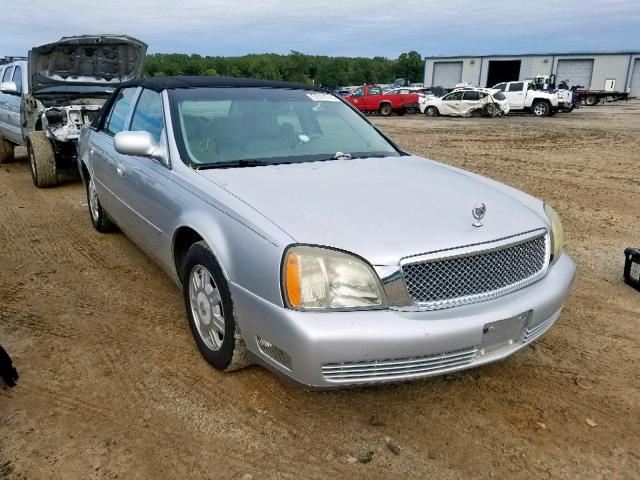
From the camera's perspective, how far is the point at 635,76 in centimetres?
5184

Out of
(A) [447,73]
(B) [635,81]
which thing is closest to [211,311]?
(B) [635,81]

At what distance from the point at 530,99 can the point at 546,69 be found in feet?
111

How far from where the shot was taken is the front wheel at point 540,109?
83.4 feet

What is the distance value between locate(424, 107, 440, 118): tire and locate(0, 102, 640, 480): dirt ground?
23184 millimetres

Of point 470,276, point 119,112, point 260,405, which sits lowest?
point 260,405

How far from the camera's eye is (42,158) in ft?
24.7

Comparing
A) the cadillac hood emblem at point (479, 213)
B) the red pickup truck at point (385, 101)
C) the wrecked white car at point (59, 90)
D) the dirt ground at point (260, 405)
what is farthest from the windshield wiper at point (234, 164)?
the red pickup truck at point (385, 101)

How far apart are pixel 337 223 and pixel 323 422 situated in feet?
3.16

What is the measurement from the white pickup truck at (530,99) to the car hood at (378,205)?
970 inches

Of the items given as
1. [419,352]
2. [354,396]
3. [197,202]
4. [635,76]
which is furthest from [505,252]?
[635,76]

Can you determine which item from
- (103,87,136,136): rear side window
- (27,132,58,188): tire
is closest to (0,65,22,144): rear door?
(27,132,58,188): tire

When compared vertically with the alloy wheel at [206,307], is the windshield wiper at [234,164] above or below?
above

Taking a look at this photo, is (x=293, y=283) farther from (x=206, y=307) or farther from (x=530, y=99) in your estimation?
(x=530, y=99)

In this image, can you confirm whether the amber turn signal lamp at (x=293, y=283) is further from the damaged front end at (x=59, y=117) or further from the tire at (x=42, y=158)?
the tire at (x=42, y=158)
